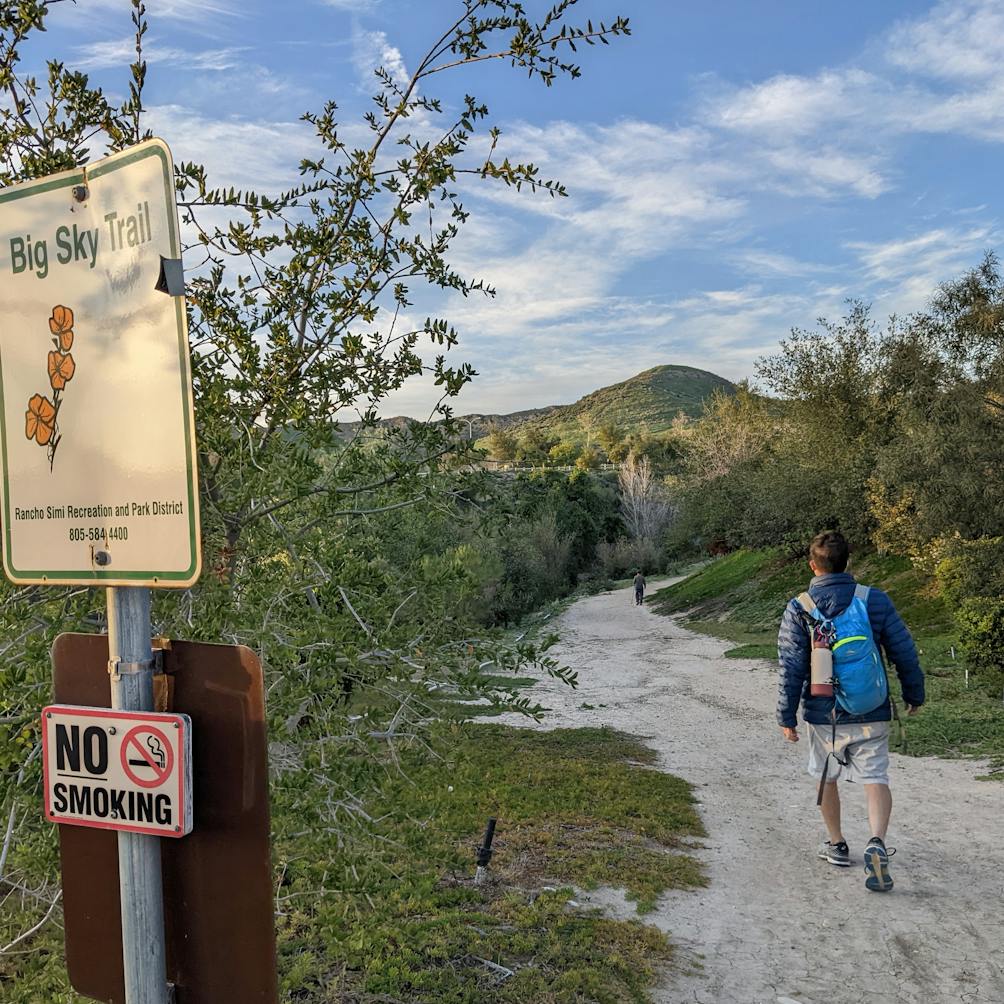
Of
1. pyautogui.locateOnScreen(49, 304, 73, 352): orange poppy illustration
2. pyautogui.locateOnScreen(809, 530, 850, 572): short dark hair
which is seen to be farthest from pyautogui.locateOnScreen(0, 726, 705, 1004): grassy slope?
pyautogui.locateOnScreen(809, 530, 850, 572): short dark hair

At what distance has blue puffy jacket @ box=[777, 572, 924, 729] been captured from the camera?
5.59 metres

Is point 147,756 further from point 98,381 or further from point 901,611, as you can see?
point 901,611

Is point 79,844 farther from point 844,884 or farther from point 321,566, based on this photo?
point 844,884

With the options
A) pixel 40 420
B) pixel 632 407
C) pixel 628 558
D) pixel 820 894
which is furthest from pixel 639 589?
pixel 632 407

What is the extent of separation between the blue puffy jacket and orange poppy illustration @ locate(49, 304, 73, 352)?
4.81 metres

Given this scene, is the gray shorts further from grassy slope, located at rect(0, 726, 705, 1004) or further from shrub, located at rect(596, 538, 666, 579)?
shrub, located at rect(596, 538, 666, 579)

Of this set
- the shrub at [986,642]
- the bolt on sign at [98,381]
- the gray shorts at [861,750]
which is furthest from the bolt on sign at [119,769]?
the shrub at [986,642]

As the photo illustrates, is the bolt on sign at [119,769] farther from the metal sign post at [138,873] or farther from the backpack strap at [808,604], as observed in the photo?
the backpack strap at [808,604]

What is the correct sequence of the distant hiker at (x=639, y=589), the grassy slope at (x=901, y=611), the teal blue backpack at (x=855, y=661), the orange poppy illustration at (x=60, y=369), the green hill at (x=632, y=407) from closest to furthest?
the orange poppy illustration at (x=60, y=369)
the teal blue backpack at (x=855, y=661)
the grassy slope at (x=901, y=611)
the distant hiker at (x=639, y=589)
the green hill at (x=632, y=407)

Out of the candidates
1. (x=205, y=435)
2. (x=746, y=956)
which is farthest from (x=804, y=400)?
(x=205, y=435)

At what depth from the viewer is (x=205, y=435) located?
10.8 ft

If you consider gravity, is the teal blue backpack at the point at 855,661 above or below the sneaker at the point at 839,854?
above

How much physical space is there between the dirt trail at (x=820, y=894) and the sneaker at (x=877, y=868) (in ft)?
0.21

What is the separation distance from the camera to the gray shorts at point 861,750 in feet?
18.2
